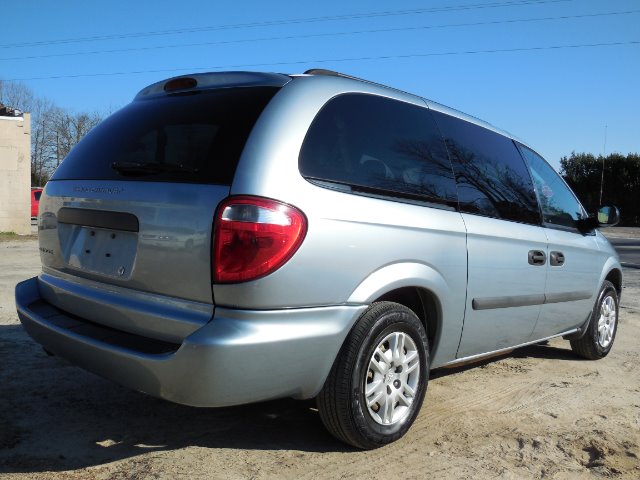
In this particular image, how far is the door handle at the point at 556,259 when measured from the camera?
4.21m

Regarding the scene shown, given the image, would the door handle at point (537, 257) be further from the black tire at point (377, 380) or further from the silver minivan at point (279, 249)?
the black tire at point (377, 380)

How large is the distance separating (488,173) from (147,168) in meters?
2.16

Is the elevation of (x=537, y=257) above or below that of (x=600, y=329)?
above

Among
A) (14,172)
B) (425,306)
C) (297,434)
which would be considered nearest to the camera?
(297,434)

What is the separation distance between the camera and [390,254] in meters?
2.90

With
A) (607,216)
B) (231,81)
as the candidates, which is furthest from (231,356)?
(607,216)

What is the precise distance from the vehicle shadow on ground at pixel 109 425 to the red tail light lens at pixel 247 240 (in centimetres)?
107

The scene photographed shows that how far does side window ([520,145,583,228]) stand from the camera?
441cm

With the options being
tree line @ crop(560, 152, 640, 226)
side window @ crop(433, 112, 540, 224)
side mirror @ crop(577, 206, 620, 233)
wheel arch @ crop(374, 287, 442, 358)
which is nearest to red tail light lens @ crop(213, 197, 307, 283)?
wheel arch @ crop(374, 287, 442, 358)

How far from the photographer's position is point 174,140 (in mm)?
2891

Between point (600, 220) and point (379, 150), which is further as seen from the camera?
point (600, 220)

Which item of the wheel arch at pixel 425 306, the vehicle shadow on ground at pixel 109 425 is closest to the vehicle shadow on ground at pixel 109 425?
the vehicle shadow on ground at pixel 109 425

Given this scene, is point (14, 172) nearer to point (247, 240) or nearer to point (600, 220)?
point (600, 220)

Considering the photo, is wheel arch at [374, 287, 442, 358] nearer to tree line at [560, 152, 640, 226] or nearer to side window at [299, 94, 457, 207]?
side window at [299, 94, 457, 207]
